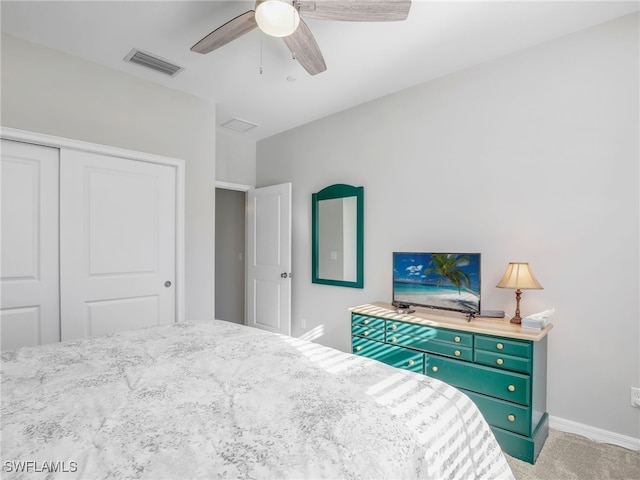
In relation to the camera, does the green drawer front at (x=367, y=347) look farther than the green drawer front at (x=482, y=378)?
Yes

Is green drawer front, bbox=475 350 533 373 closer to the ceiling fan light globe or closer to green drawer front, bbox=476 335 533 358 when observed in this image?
green drawer front, bbox=476 335 533 358

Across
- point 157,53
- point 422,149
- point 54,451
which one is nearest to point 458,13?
point 422,149

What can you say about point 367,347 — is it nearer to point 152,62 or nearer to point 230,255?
point 152,62

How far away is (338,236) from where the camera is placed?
3.76 meters

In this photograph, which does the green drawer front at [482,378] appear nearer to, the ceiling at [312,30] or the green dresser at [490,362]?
the green dresser at [490,362]

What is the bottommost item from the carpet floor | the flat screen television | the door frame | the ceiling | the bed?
the carpet floor

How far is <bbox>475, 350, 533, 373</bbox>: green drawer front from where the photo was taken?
2.08 m

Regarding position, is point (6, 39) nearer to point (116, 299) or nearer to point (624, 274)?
point (116, 299)

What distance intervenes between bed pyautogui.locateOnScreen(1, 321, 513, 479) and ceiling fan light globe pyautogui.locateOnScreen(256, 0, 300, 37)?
1570mm

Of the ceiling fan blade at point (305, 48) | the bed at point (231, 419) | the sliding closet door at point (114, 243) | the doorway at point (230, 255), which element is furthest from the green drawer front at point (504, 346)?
the doorway at point (230, 255)

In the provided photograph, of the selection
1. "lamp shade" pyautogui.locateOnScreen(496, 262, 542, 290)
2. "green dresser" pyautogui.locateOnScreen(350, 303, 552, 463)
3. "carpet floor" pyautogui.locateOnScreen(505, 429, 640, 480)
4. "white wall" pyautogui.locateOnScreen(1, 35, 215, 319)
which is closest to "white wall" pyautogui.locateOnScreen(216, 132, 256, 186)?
"white wall" pyautogui.locateOnScreen(1, 35, 215, 319)

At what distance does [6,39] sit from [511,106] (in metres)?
3.68

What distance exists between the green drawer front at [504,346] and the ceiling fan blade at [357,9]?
1962mm

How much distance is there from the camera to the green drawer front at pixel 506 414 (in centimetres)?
A: 205
